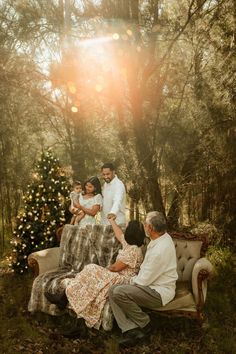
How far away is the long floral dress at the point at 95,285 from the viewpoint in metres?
3.99

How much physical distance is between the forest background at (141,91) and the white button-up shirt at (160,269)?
2.66m

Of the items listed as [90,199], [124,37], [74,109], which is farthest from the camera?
[74,109]

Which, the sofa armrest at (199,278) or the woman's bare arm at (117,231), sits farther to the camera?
the woman's bare arm at (117,231)

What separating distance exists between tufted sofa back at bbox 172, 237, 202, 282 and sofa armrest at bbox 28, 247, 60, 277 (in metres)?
1.51

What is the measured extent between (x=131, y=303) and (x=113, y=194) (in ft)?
4.91

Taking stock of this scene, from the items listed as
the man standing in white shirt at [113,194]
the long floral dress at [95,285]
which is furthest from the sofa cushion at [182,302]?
the man standing in white shirt at [113,194]

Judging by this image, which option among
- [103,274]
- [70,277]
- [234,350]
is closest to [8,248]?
[70,277]

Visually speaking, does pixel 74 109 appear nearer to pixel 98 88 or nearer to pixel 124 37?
pixel 98 88

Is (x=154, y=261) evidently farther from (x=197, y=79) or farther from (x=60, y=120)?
(x=60, y=120)

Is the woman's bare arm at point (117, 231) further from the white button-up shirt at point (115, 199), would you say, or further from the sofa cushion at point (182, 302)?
the sofa cushion at point (182, 302)

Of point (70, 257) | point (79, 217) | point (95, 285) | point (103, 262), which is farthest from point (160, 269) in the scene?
point (79, 217)

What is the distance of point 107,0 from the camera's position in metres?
6.72

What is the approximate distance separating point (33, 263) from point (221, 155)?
3420 millimetres

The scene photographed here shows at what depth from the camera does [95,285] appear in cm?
402
